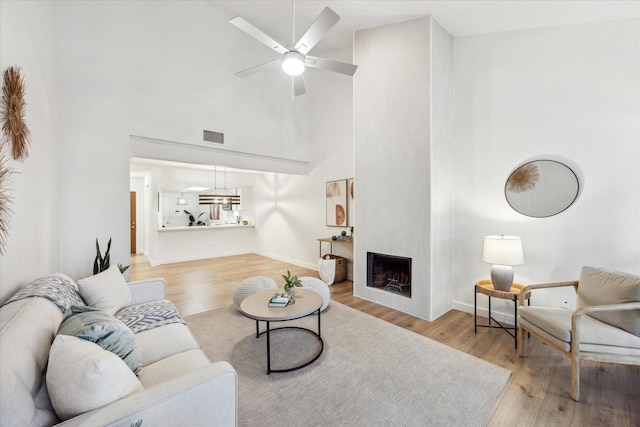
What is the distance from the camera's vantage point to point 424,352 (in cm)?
258

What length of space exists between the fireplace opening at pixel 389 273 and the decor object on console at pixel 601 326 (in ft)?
5.13

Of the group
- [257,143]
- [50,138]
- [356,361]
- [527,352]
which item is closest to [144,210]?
[257,143]

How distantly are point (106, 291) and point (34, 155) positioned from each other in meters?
1.34

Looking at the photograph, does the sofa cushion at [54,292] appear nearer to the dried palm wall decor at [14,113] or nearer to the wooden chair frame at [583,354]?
the dried palm wall decor at [14,113]

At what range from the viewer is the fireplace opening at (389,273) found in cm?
372

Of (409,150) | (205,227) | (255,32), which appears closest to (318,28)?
(255,32)

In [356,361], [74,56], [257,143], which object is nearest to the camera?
[356,361]

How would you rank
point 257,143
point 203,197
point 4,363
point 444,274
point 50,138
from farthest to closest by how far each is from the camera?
point 203,197
point 257,143
point 444,274
point 50,138
point 4,363

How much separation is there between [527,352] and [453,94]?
3.16 metres

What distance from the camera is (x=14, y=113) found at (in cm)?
186

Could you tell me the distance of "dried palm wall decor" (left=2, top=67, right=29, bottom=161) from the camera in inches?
69.6

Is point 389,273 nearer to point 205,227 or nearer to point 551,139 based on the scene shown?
point 551,139

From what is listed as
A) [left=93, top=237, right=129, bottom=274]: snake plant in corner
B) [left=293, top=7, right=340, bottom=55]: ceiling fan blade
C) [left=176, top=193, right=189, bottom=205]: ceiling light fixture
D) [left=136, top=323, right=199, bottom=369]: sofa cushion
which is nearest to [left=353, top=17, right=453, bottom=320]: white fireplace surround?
[left=293, top=7, right=340, bottom=55]: ceiling fan blade

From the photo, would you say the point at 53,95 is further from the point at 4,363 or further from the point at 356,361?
the point at 356,361
